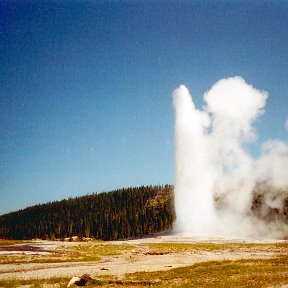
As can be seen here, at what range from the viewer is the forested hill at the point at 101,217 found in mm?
137125

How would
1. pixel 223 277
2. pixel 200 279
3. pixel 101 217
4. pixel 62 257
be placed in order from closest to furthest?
pixel 200 279 → pixel 223 277 → pixel 62 257 → pixel 101 217

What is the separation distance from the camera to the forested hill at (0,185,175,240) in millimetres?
137125

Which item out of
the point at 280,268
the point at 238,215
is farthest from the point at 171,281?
the point at 238,215

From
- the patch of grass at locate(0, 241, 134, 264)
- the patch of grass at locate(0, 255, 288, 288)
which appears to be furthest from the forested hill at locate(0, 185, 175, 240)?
the patch of grass at locate(0, 255, 288, 288)

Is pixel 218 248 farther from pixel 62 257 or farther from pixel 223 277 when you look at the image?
pixel 223 277

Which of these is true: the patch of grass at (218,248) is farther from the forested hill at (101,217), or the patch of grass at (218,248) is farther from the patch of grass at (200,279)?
the forested hill at (101,217)

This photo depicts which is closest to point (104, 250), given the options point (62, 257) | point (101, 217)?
point (62, 257)

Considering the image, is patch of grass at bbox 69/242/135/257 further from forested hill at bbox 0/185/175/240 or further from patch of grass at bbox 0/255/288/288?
forested hill at bbox 0/185/175/240

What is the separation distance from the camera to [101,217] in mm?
150000

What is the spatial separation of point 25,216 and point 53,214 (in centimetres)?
2293

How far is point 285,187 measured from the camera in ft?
385

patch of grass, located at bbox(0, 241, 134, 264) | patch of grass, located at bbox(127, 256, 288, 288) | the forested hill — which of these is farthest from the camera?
the forested hill

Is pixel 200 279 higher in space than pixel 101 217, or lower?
lower

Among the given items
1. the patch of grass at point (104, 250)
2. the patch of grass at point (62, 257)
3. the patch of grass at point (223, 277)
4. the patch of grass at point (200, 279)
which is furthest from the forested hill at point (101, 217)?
the patch of grass at point (200, 279)
